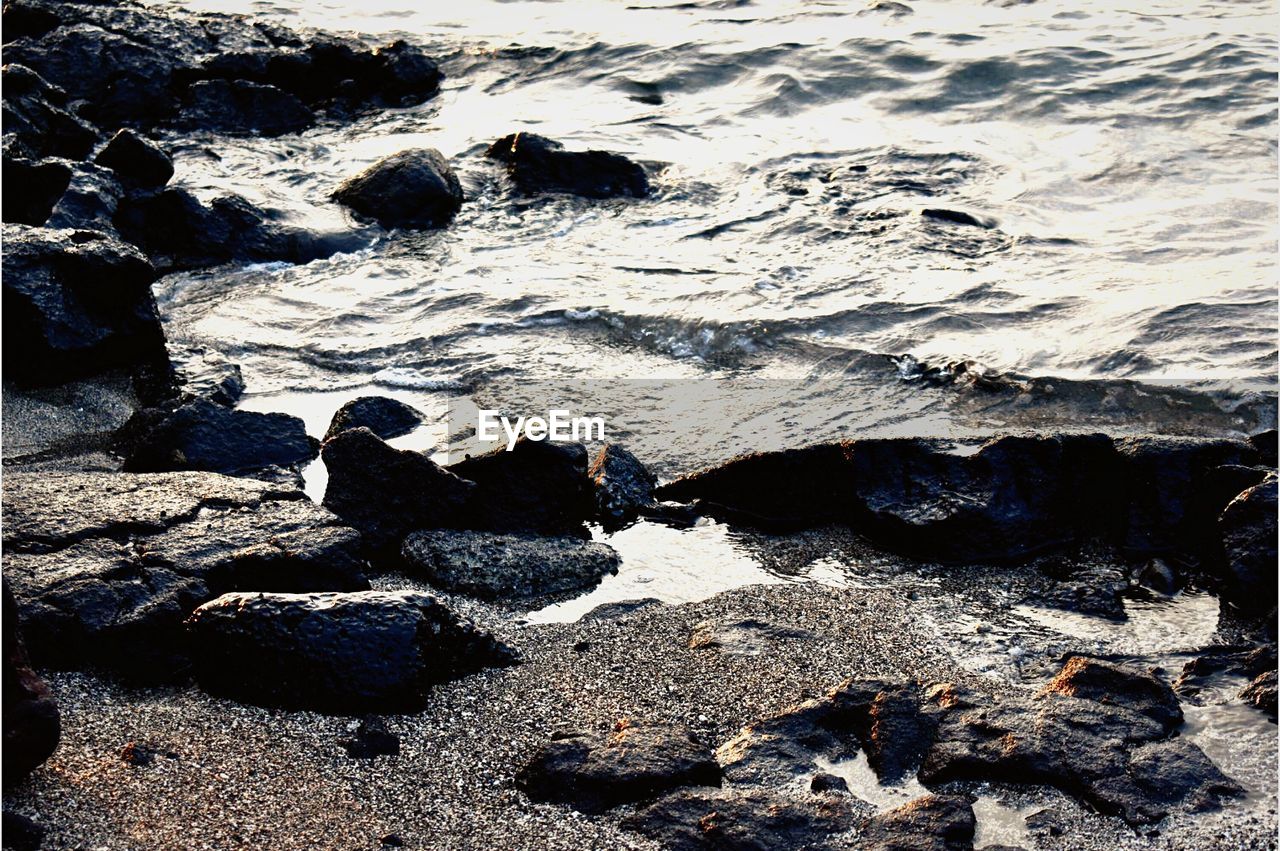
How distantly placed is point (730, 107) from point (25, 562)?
28.5ft

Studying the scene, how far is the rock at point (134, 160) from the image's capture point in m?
8.50

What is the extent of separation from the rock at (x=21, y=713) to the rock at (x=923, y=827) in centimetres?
176

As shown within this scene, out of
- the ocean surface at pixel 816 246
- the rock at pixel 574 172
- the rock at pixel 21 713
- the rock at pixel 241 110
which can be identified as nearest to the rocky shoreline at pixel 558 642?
the rock at pixel 21 713

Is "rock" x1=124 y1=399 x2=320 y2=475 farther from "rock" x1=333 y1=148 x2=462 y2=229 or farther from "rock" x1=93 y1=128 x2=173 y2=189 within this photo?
"rock" x1=93 y1=128 x2=173 y2=189

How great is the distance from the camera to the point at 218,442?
494cm

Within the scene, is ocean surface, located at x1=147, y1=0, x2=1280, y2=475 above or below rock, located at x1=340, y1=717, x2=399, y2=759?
below

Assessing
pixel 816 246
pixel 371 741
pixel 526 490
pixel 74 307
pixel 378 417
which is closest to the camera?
pixel 371 741

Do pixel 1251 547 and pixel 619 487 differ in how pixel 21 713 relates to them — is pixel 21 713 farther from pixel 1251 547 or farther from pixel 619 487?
pixel 1251 547

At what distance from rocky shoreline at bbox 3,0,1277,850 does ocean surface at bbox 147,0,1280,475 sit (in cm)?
85

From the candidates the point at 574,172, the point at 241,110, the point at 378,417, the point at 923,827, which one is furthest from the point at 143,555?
the point at 241,110

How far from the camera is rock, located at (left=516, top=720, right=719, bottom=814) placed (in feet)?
9.91

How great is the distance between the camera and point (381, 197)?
8.59 metres

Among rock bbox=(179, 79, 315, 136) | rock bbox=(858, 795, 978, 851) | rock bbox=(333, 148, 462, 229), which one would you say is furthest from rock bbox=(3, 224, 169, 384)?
rock bbox=(179, 79, 315, 136)

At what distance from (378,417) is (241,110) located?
21.2 feet
